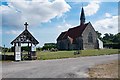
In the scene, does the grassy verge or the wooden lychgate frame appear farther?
the wooden lychgate frame

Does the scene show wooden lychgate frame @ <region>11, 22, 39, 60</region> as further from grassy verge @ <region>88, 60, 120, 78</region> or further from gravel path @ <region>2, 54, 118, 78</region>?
grassy verge @ <region>88, 60, 120, 78</region>

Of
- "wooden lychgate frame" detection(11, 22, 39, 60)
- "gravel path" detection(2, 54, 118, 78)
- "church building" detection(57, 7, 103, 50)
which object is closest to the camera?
"gravel path" detection(2, 54, 118, 78)

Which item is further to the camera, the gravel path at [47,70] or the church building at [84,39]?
the church building at [84,39]

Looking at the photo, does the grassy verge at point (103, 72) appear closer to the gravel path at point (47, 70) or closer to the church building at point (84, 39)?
the gravel path at point (47, 70)

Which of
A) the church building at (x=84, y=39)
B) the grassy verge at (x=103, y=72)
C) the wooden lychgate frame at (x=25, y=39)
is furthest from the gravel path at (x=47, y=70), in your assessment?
the church building at (x=84, y=39)

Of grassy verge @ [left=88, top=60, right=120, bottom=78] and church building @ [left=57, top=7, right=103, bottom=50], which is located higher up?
church building @ [left=57, top=7, right=103, bottom=50]

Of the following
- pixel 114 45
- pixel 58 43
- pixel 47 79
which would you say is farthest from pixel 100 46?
pixel 47 79

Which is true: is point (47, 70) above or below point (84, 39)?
below

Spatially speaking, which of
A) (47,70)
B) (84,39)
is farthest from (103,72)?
(84,39)

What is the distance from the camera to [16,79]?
42.9ft

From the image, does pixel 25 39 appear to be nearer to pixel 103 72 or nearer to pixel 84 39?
pixel 103 72

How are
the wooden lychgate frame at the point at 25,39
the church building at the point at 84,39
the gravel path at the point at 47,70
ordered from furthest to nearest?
1. the church building at the point at 84,39
2. the wooden lychgate frame at the point at 25,39
3. the gravel path at the point at 47,70

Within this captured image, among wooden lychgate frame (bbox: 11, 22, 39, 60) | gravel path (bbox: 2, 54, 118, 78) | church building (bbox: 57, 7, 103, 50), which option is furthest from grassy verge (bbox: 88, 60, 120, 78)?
church building (bbox: 57, 7, 103, 50)

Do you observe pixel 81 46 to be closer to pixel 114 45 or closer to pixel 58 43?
pixel 114 45
